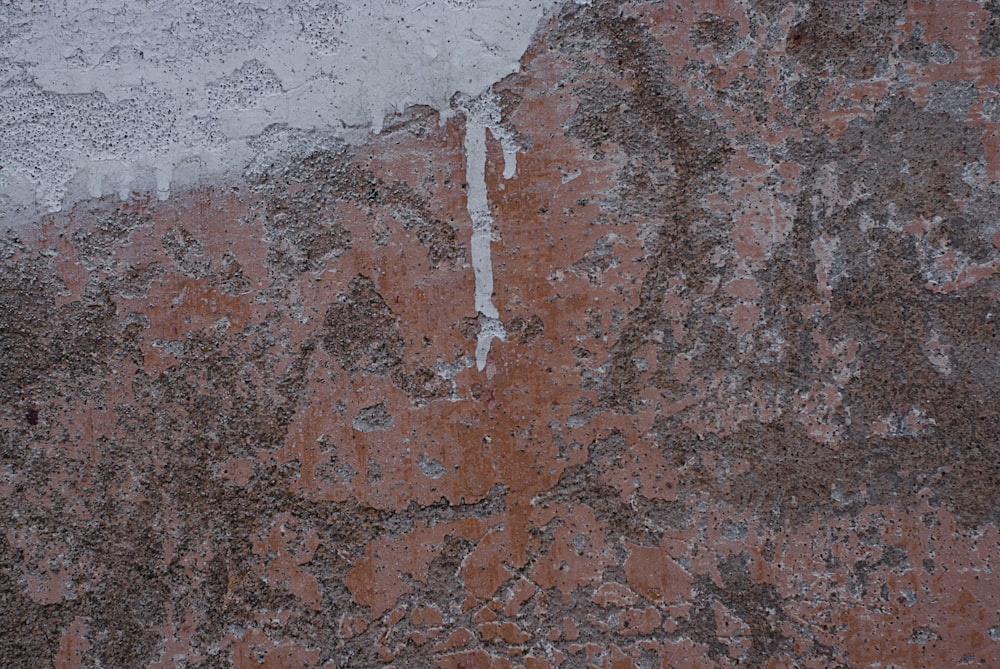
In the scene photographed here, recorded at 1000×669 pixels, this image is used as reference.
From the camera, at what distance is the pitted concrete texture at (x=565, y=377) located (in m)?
1.28

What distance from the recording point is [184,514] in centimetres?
137

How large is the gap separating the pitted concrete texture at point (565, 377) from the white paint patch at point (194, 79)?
88 millimetres

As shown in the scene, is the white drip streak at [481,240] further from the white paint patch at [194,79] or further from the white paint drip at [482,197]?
the white paint patch at [194,79]

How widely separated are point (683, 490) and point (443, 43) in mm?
1120

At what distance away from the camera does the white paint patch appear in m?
1.42

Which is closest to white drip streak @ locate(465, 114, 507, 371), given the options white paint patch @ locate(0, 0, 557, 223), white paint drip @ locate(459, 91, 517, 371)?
white paint drip @ locate(459, 91, 517, 371)

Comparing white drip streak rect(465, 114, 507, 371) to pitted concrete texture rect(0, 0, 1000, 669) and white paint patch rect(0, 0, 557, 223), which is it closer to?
pitted concrete texture rect(0, 0, 1000, 669)

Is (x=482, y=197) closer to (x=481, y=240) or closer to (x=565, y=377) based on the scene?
(x=481, y=240)

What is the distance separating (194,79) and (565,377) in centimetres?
110

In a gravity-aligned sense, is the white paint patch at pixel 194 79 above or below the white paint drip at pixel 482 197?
above

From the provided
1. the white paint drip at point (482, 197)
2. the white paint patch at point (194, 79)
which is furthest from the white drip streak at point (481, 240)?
the white paint patch at point (194, 79)

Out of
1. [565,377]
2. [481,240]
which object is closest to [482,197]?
[481,240]

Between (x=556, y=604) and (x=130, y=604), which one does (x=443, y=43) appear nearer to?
(x=556, y=604)

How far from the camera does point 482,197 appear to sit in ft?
4.54
